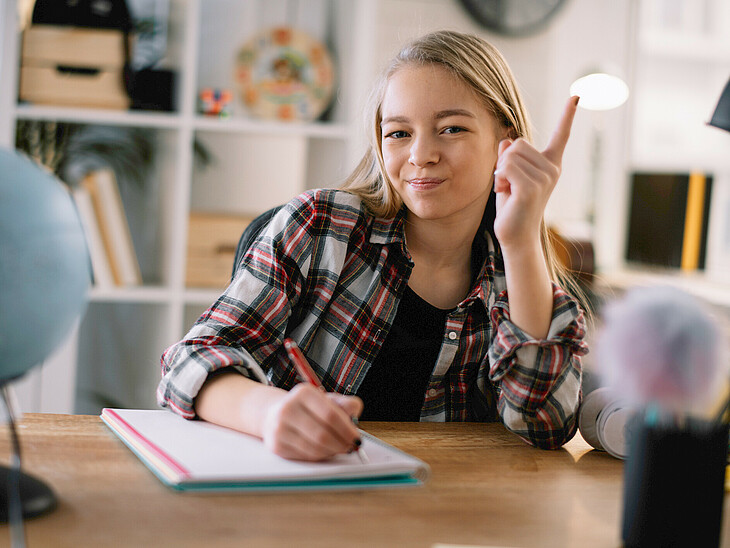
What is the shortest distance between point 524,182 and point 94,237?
1617 millimetres

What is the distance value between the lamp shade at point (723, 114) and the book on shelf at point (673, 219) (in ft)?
6.99

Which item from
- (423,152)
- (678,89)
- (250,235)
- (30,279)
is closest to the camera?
(30,279)

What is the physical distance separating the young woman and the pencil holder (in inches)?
14.7

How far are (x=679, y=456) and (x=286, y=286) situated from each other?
0.67 m

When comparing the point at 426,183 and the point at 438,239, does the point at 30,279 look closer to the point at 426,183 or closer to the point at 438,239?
the point at 426,183

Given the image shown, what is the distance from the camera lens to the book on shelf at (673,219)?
9.74ft

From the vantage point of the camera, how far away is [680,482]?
63cm

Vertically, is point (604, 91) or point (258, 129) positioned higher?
point (604, 91)

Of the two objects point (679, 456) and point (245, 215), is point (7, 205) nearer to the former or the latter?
point (679, 456)

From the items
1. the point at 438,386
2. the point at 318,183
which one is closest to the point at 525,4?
the point at 318,183

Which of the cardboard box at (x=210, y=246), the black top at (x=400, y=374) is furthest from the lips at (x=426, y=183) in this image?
the cardboard box at (x=210, y=246)

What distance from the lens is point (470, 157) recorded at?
1.24 metres

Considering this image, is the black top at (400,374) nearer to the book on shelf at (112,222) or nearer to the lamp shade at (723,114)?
the lamp shade at (723,114)

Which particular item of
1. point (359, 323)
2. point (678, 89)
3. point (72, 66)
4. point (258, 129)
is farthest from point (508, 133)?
point (678, 89)
